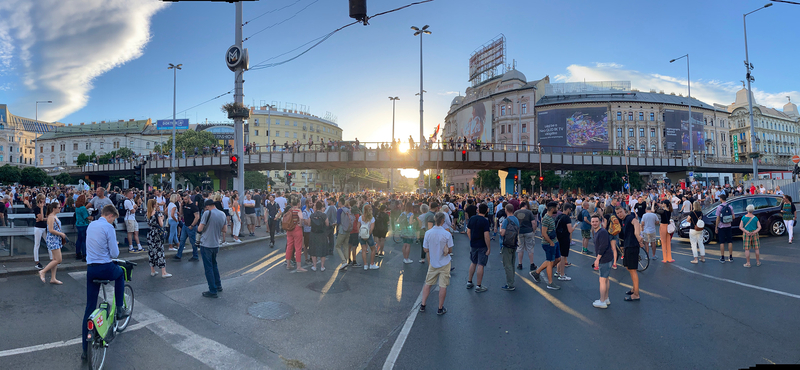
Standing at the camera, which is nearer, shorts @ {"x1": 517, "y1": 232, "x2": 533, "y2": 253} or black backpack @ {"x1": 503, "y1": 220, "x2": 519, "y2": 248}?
black backpack @ {"x1": 503, "y1": 220, "x2": 519, "y2": 248}

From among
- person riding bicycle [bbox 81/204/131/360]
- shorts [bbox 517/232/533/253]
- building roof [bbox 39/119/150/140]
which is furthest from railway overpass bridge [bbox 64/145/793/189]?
building roof [bbox 39/119/150/140]

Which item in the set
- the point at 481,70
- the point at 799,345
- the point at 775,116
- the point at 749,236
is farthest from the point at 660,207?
the point at 775,116

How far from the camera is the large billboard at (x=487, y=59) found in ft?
272

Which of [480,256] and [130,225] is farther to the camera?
[130,225]

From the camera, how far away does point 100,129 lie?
339 feet

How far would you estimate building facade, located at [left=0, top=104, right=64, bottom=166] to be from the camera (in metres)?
98.6

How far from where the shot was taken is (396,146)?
3331cm

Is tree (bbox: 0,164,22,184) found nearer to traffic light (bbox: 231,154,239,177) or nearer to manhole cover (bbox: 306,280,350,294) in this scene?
traffic light (bbox: 231,154,239,177)

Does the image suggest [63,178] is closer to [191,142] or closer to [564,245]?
[191,142]

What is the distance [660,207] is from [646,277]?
3.13 metres

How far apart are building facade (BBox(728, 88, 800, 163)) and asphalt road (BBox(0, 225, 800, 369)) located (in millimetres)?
110613

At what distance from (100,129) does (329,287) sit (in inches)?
4883

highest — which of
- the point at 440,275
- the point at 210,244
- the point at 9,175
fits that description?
the point at 9,175

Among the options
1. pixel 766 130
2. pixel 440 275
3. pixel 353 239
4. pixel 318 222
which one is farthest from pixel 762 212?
pixel 766 130
